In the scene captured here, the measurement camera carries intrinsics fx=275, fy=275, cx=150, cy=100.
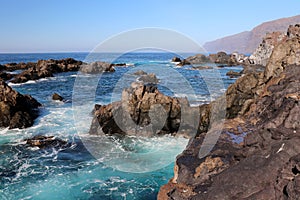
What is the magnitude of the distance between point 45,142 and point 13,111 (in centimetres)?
732

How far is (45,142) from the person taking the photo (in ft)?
69.2

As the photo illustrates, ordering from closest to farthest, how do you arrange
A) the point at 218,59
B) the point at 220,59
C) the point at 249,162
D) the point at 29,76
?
the point at 249,162, the point at 29,76, the point at 220,59, the point at 218,59

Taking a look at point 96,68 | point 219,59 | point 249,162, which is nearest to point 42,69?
point 96,68

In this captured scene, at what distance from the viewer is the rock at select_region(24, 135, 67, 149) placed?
20.7 metres

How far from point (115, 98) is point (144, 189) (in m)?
24.4

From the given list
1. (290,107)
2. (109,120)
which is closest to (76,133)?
(109,120)

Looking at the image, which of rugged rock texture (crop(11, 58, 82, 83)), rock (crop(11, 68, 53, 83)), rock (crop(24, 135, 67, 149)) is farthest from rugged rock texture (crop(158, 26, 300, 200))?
rugged rock texture (crop(11, 58, 82, 83))

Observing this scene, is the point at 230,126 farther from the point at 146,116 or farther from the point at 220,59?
the point at 220,59

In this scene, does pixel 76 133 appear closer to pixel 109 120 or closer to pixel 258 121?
pixel 109 120

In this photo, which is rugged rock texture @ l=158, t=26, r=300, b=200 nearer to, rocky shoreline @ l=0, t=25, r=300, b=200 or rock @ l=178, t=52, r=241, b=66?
rocky shoreline @ l=0, t=25, r=300, b=200

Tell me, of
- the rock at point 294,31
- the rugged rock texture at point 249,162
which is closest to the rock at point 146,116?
the rugged rock texture at point 249,162

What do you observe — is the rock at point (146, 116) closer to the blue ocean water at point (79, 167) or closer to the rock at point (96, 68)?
the blue ocean water at point (79, 167)

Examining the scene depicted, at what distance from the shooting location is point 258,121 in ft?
51.5

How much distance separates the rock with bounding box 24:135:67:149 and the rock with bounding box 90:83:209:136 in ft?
9.26
